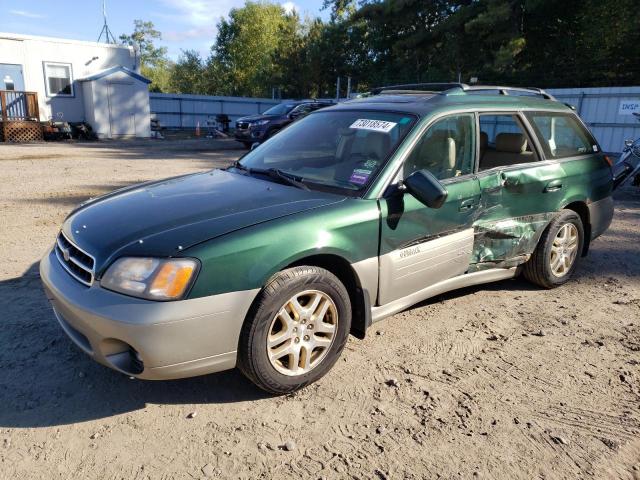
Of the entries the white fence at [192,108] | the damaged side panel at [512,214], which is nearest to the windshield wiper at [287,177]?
the damaged side panel at [512,214]

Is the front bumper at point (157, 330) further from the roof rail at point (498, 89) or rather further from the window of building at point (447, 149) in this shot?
the roof rail at point (498, 89)

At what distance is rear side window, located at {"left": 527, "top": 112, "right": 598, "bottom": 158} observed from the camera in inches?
178

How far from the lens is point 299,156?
393 centimetres

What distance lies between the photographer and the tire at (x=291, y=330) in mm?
2730

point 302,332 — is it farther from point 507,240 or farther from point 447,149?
point 507,240

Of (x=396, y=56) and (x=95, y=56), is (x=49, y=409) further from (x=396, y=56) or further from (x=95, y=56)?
Result: (x=396, y=56)

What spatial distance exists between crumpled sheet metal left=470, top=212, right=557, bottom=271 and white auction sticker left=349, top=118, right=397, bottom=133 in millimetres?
983

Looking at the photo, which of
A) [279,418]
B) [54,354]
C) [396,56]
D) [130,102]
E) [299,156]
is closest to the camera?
[279,418]

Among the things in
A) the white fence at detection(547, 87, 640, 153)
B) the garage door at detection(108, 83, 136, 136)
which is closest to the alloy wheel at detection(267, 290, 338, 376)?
the white fence at detection(547, 87, 640, 153)

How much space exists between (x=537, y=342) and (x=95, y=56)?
24.3 meters

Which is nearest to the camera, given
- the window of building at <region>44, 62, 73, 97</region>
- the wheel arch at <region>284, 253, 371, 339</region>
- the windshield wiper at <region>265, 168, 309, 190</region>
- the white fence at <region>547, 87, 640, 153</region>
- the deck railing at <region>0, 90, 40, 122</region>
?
the wheel arch at <region>284, 253, 371, 339</region>

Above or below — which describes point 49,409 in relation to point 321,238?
below

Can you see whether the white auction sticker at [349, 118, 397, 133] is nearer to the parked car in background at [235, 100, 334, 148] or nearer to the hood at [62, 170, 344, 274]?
the hood at [62, 170, 344, 274]

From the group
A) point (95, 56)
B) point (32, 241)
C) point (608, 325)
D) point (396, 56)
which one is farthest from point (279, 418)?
point (396, 56)
